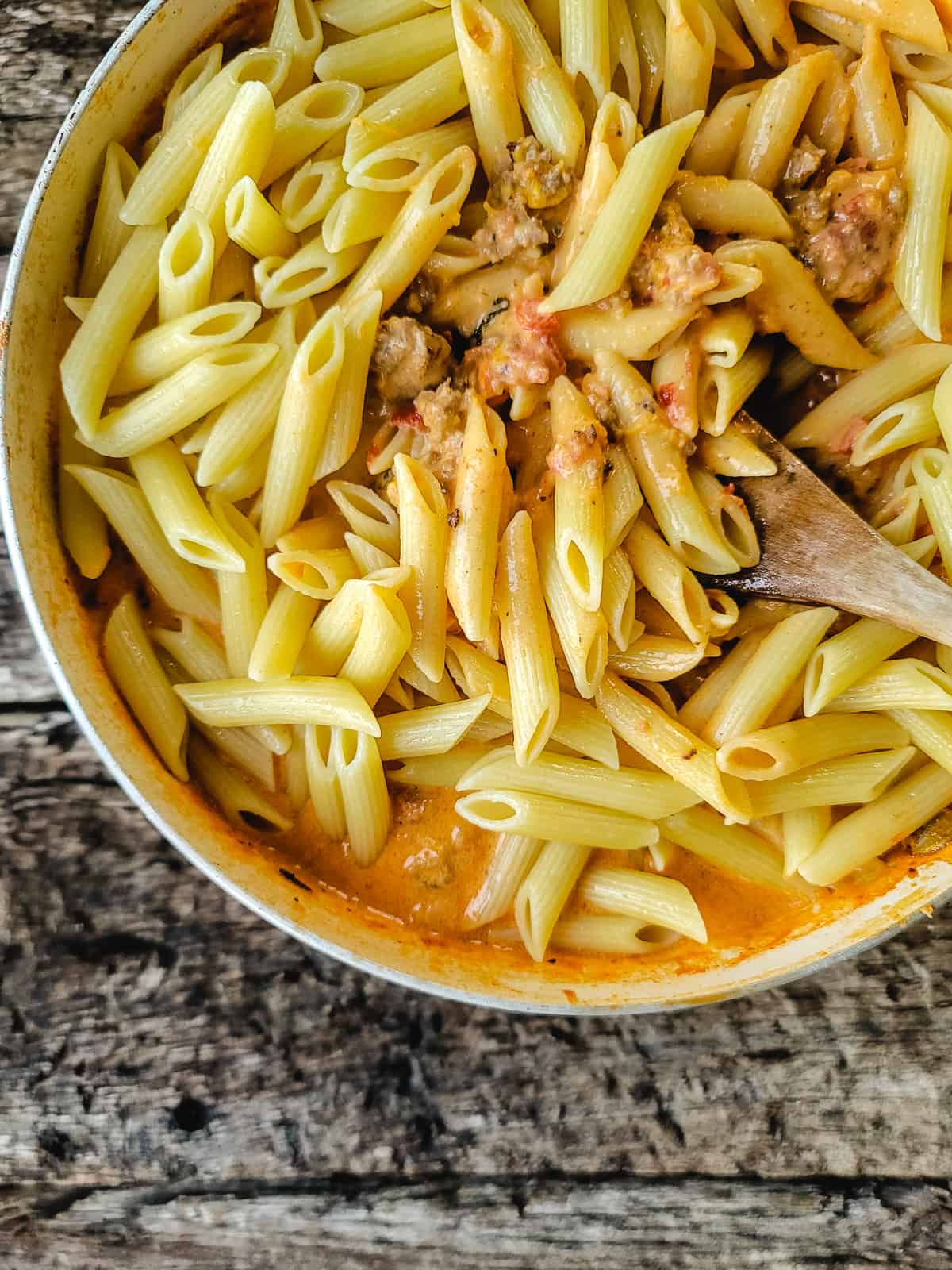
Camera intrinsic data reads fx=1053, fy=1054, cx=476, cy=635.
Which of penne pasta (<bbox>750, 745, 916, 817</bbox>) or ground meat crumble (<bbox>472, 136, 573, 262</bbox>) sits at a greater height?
ground meat crumble (<bbox>472, 136, 573, 262</bbox>)

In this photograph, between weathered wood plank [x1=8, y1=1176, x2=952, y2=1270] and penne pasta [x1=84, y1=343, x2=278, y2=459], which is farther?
weathered wood plank [x1=8, y1=1176, x2=952, y2=1270]

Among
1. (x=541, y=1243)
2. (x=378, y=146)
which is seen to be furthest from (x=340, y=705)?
(x=541, y=1243)

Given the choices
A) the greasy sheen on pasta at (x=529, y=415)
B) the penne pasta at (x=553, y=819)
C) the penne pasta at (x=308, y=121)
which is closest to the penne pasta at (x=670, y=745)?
the greasy sheen on pasta at (x=529, y=415)

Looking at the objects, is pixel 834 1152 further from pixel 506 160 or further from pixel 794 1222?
pixel 506 160

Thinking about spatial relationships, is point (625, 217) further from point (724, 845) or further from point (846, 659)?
point (724, 845)

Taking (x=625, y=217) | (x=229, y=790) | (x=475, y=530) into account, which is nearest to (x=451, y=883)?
(x=229, y=790)

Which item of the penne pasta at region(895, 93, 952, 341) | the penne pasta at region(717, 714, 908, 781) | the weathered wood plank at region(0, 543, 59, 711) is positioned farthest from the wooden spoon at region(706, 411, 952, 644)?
the weathered wood plank at region(0, 543, 59, 711)

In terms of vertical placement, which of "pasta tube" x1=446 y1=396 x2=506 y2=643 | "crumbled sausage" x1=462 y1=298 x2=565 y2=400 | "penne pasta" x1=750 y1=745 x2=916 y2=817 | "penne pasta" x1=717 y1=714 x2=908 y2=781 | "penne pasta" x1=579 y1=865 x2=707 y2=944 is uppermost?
"crumbled sausage" x1=462 y1=298 x2=565 y2=400

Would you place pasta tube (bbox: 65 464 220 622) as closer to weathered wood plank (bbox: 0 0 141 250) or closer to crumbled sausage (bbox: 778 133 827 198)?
weathered wood plank (bbox: 0 0 141 250)
